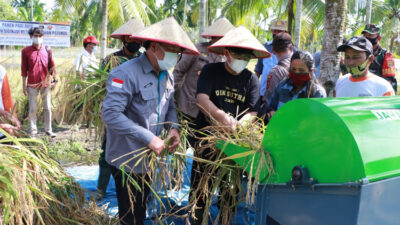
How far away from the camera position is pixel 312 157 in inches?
74.9

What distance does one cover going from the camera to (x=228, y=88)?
3254 millimetres

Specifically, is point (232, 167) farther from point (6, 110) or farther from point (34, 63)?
point (34, 63)

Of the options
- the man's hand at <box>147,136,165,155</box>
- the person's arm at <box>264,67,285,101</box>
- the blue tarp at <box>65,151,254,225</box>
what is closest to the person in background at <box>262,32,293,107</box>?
the person's arm at <box>264,67,285,101</box>

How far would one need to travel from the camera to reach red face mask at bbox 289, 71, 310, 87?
325 cm

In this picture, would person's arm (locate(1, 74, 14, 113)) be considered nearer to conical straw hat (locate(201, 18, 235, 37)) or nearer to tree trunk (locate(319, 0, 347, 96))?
conical straw hat (locate(201, 18, 235, 37))

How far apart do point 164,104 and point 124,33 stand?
1577 millimetres

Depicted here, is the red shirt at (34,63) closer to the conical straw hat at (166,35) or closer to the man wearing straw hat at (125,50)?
the man wearing straw hat at (125,50)

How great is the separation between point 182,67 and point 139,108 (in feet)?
4.12

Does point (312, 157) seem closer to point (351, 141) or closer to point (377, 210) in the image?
point (351, 141)

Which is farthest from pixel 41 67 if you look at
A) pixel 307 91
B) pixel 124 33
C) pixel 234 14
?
pixel 234 14

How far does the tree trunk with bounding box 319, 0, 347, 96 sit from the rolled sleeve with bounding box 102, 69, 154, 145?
11.9ft

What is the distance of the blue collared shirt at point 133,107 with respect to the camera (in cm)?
256

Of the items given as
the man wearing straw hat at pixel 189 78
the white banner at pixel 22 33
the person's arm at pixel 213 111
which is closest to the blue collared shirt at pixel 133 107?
the person's arm at pixel 213 111

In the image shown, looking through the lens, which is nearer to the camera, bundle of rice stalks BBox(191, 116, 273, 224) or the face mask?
bundle of rice stalks BBox(191, 116, 273, 224)
